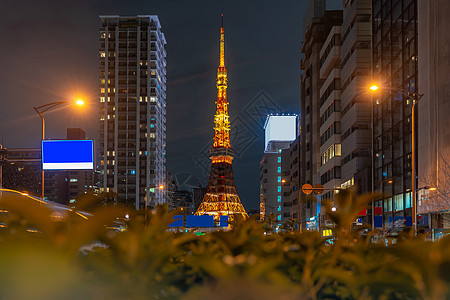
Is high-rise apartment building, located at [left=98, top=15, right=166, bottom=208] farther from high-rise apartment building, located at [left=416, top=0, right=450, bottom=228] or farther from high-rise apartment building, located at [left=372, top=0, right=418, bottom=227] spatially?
high-rise apartment building, located at [left=416, top=0, right=450, bottom=228]

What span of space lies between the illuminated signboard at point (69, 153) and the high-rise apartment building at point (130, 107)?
378 feet

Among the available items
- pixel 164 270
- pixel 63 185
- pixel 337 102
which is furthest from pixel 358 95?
pixel 63 185

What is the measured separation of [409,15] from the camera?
142 feet

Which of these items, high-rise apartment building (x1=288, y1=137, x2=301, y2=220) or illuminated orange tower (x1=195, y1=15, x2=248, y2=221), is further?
illuminated orange tower (x1=195, y1=15, x2=248, y2=221)

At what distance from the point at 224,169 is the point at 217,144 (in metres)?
8.19

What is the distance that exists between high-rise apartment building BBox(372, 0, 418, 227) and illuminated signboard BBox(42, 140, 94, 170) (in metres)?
23.1

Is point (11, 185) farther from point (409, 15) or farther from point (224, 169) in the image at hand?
point (224, 169)

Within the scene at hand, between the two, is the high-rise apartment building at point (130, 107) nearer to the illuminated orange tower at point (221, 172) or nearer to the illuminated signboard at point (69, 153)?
the illuminated orange tower at point (221, 172)

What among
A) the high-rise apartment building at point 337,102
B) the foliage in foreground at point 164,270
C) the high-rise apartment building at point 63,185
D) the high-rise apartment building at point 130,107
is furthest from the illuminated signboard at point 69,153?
the high-rise apartment building at point 63,185

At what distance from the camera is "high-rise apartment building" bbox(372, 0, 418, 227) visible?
42.6 metres

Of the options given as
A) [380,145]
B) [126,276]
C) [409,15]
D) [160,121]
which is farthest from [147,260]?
[160,121]

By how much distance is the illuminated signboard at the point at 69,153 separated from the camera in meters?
32.2

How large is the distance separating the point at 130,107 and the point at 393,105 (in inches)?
4527

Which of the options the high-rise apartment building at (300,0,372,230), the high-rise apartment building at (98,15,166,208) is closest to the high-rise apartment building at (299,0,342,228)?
the high-rise apartment building at (300,0,372,230)
